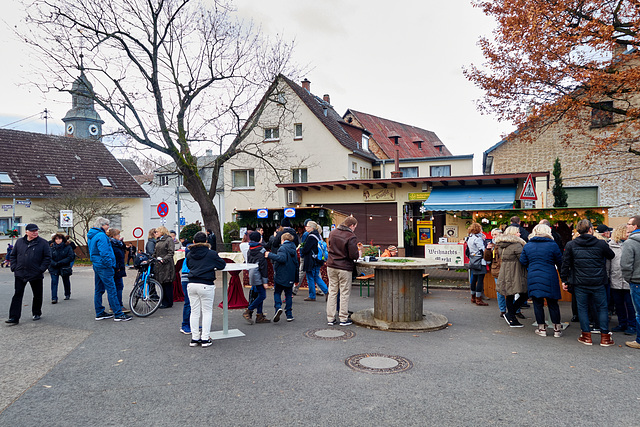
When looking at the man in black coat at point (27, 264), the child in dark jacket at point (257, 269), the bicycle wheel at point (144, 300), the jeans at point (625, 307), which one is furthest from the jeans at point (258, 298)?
the jeans at point (625, 307)

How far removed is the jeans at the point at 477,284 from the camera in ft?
32.8

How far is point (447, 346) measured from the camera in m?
6.62

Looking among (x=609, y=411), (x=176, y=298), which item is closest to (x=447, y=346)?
(x=609, y=411)

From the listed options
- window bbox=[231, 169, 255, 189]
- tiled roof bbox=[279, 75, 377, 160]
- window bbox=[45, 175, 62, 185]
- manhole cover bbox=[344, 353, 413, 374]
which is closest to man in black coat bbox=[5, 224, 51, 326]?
manhole cover bbox=[344, 353, 413, 374]

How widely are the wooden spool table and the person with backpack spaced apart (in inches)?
102

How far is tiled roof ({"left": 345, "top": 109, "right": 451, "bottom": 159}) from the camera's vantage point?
122ft

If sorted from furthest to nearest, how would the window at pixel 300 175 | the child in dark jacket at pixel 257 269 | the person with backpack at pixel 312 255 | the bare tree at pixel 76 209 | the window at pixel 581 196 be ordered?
the window at pixel 300 175 → the bare tree at pixel 76 209 → the window at pixel 581 196 → the person with backpack at pixel 312 255 → the child in dark jacket at pixel 257 269

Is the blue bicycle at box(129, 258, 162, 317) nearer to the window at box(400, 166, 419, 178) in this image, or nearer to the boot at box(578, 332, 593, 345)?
the boot at box(578, 332, 593, 345)

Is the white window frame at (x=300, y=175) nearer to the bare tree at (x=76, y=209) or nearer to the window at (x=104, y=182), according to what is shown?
the bare tree at (x=76, y=209)

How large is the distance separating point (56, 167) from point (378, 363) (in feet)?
108

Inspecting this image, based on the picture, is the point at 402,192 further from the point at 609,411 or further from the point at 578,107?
the point at 609,411

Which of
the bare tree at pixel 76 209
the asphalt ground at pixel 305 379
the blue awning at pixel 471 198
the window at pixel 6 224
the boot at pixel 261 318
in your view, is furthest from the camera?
the window at pixel 6 224

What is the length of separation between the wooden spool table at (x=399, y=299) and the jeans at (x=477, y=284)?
2398 millimetres

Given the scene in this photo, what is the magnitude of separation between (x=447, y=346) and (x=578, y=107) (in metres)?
11.4
